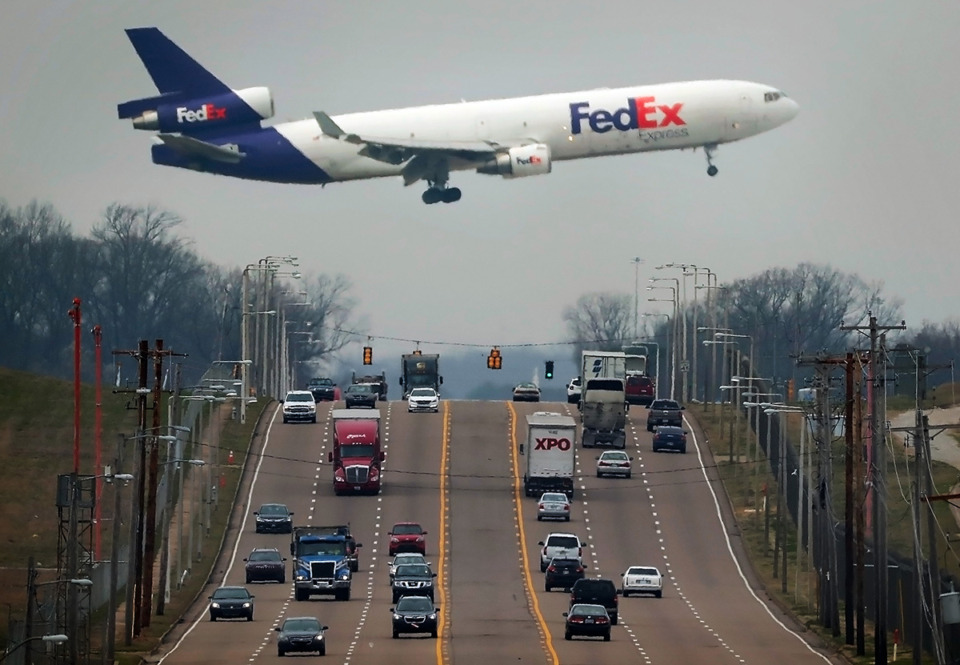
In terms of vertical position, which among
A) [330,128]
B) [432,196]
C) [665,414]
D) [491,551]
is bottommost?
[491,551]

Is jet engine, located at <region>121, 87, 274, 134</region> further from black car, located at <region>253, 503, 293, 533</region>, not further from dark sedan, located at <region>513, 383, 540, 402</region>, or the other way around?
dark sedan, located at <region>513, 383, 540, 402</region>

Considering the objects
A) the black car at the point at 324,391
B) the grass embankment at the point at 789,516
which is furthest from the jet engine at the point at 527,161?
the black car at the point at 324,391

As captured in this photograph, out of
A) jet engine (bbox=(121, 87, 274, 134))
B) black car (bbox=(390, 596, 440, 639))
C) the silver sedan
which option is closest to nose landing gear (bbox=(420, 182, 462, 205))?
jet engine (bbox=(121, 87, 274, 134))

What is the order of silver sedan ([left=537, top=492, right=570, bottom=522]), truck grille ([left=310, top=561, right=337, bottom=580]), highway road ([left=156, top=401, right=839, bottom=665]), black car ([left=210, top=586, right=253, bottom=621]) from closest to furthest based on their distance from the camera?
highway road ([left=156, top=401, right=839, bottom=665]) → black car ([left=210, top=586, right=253, bottom=621]) → truck grille ([left=310, top=561, right=337, bottom=580]) → silver sedan ([left=537, top=492, right=570, bottom=522])

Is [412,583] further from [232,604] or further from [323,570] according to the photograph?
[232,604]

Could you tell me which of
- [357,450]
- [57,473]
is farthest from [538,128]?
[57,473]

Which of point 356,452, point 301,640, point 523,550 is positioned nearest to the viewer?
point 301,640
